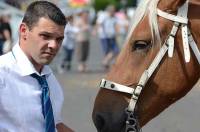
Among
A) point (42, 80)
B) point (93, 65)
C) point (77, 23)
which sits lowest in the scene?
point (93, 65)

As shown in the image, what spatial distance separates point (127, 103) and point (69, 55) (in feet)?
50.1

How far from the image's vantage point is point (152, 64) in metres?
4.76

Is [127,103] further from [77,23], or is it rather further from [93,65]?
[93,65]

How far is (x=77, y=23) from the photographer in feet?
63.7

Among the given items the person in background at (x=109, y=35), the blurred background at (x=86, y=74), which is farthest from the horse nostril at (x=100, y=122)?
the person in background at (x=109, y=35)

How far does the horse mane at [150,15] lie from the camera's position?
470 cm

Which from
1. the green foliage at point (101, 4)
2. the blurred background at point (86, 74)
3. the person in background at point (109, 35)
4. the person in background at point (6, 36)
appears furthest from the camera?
the green foliage at point (101, 4)

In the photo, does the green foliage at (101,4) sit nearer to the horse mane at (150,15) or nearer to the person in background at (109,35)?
the person in background at (109,35)

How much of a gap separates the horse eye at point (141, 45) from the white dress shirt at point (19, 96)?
817 millimetres

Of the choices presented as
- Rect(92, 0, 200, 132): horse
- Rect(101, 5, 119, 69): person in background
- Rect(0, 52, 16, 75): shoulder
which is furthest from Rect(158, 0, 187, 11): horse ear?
Rect(101, 5, 119, 69): person in background

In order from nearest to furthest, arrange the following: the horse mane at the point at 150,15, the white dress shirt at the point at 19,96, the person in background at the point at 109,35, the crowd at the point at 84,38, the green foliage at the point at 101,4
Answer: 1. the white dress shirt at the point at 19,96
2. the horse mane at the point at 150,15
3. the crowd at the point at 84,38
4. the person in background at the point at 109,35
5. the green foliage at the point at 101,4

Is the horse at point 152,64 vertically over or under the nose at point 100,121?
over

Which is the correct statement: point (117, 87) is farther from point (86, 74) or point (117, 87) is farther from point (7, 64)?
point (86, 74)

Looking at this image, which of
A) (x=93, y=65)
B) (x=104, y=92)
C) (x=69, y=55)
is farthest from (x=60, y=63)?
(x=104, y=92)
